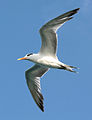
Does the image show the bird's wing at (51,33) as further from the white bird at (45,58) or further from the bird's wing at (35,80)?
the bird's wing at (35,80)

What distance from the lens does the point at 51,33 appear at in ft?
53.4

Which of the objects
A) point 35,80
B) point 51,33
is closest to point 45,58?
point 51,33

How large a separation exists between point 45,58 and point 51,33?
61.9 inches

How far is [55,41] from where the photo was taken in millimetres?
16516

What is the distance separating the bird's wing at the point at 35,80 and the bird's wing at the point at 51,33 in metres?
2.01

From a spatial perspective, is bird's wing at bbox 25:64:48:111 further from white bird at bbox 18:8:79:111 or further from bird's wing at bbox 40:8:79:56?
bird's wing at bbox 40:8:79:56

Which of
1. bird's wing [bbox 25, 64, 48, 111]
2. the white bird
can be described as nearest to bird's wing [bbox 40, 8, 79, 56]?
the white bird

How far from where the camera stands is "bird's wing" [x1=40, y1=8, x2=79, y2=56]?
15.6 meters

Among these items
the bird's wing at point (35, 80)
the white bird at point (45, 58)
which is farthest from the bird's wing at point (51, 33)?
the bird's wing at point (35, 80)

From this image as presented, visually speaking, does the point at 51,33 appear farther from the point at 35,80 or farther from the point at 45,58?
the point at 35,80

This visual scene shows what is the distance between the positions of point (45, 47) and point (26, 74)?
8.77 feet

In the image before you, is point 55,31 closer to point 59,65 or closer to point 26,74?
point 59,65

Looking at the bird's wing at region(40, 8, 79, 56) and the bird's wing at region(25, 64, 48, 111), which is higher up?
the bird's wing at region(40, 8, 79, 56)

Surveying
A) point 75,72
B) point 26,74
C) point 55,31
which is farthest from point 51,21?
point 26,74
